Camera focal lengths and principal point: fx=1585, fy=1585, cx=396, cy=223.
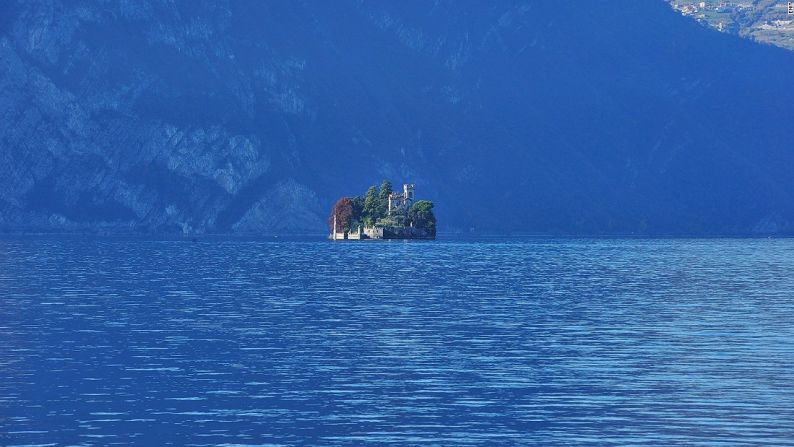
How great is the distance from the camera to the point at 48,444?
152ft

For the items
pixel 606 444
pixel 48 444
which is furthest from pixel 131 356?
pixel 606 444

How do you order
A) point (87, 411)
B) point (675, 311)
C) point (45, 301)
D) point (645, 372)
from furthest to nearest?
1. point (45, 301)
2. point (675, 311)
3. point (645, 372)
4. point (87, 411)

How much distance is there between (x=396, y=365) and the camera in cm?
6462

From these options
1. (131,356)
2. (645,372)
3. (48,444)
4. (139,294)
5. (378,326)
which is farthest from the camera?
(139,294)

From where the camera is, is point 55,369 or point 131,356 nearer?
point 55,369

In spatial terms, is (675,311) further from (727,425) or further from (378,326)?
(727,425)

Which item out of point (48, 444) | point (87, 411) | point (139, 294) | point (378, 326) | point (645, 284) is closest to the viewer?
point (48, 444)

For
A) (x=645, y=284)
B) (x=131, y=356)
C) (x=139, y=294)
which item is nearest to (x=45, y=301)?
(x=139, y=294)

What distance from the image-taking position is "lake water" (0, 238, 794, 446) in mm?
49156

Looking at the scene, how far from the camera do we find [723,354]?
68250 mm

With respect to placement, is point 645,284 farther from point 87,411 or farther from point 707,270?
point 87,411

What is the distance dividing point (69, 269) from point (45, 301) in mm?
54976

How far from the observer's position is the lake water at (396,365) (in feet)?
161

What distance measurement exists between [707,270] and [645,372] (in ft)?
322
